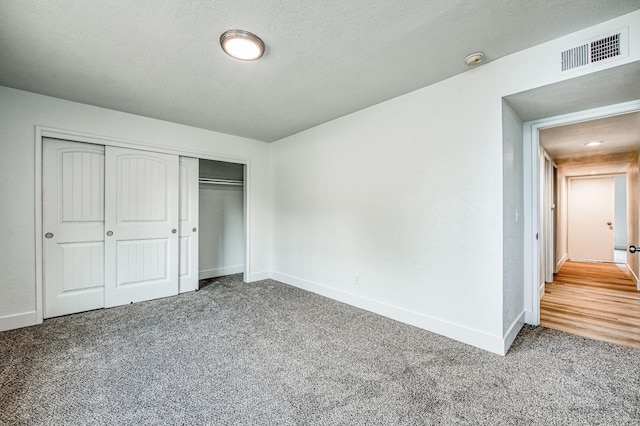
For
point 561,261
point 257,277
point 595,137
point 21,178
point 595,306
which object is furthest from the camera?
point 561,261

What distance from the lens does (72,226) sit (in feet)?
10.4

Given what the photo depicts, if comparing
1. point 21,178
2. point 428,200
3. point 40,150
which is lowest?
point 428,200

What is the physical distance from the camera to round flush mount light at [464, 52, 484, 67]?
2.16m

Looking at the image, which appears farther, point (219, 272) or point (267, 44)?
point (219, 272)

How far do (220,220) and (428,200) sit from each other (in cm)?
375

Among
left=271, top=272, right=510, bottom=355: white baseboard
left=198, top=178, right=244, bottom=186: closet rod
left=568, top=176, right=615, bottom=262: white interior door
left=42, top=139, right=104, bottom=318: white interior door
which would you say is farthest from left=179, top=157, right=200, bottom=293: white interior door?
left=568, top=176, right=615, bottom=262: white interior door

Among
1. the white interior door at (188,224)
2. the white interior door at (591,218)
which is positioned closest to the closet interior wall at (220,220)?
the white interior door at (188,224)

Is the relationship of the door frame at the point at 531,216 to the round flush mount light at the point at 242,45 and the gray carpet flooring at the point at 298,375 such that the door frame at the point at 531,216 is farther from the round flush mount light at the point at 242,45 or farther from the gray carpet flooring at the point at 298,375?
the round flush mount light at the point at 242,45

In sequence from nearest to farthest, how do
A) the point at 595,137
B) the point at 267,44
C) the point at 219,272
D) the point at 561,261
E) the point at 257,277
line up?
the point at 267,44
the point at 595,137
the point at 257,277
the point at 219,272
the point at 561,261

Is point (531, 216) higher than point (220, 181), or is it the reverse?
point (220, 181)

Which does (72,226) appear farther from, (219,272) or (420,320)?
(420,320)

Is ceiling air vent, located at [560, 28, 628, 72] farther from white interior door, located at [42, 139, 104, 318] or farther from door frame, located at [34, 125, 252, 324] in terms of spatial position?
white interior door, located at [42, 139, 104, 318]

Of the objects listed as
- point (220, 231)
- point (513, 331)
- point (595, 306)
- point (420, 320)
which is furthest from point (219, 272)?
point (595, 306)

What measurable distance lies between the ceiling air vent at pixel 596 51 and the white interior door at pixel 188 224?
429 cm
